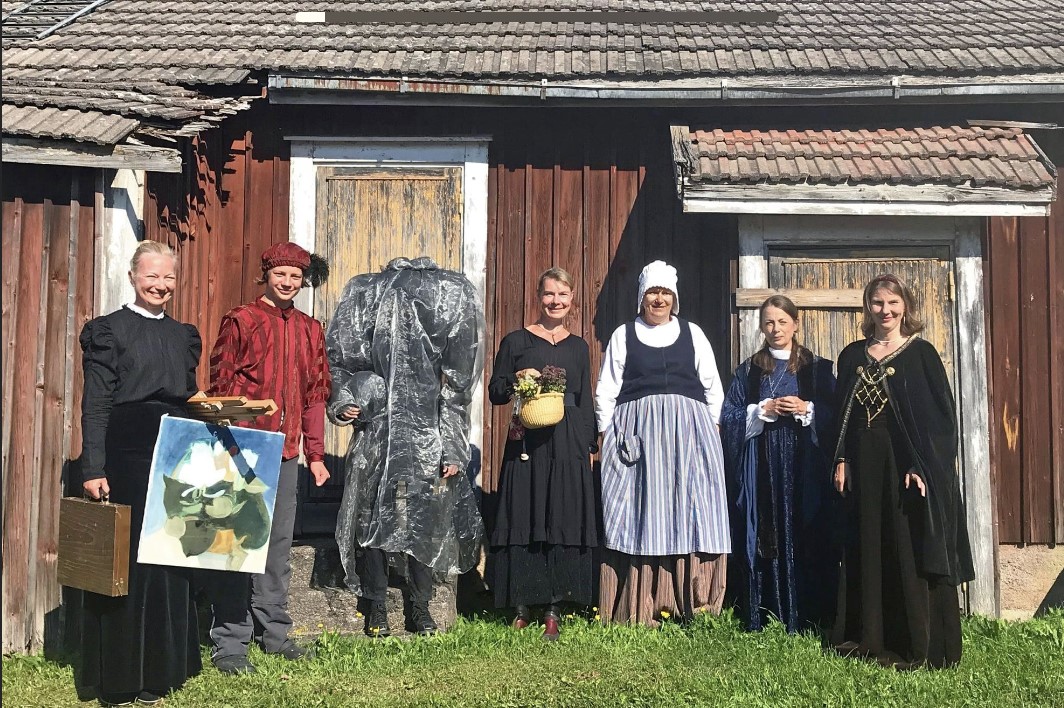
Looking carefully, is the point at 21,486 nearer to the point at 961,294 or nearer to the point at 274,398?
the point at 274,398

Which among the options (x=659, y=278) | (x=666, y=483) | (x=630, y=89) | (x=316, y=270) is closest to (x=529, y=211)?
(x=630, y=89)

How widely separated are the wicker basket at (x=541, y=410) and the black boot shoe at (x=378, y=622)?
1.20m

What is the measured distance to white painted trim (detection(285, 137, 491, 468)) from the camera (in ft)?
22.4

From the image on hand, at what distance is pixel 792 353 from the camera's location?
5594 millimetres

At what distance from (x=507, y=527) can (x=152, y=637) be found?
1834mm

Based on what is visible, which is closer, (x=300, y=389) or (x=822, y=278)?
(x=300, y=389)

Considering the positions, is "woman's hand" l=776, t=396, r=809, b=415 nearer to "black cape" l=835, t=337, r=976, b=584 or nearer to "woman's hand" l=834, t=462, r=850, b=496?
"woman's hand" l=834, t=462, r=850, b=496

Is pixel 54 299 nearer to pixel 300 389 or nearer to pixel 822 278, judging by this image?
pixel 300 389

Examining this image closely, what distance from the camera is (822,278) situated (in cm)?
612

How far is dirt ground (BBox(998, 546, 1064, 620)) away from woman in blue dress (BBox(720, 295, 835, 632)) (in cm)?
155

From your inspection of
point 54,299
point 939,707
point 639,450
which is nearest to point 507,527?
point 639,450

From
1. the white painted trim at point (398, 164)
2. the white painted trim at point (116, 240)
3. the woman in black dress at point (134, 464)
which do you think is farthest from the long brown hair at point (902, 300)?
the white painted trim at point (116, 240)

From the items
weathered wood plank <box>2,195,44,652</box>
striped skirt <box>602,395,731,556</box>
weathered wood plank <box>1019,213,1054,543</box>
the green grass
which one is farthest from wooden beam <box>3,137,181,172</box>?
weathered wood plank <box>1019,213,1054,543</box>

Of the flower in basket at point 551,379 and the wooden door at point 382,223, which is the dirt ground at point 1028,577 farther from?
the wooden door at point 382,223
